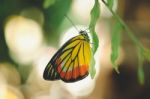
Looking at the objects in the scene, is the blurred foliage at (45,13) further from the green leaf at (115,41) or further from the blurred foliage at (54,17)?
the green leaf at (115,41)

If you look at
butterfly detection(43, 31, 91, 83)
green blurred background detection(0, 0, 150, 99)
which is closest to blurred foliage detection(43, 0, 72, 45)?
green blurred background detection(0, 0, 150, 99)

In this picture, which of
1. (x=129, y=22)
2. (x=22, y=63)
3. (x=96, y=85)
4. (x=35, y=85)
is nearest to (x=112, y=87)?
(x=96, y=85)

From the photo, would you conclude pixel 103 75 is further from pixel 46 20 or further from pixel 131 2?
pixel 46 20

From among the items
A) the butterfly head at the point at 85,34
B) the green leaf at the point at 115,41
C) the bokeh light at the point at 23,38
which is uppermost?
the bokeh light at the point at 23,38

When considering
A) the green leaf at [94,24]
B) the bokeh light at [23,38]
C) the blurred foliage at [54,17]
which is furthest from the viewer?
the bokeh light at [23,38]

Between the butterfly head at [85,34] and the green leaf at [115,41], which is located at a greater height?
the butterfly head at [85,34]

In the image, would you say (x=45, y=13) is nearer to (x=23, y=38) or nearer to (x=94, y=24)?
(x=23, y=38)

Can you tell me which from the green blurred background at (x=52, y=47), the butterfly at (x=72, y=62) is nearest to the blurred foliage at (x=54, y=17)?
the green blurred background at (x=52, y=47)

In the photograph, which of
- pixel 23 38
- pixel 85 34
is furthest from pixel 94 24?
pixel 23 38

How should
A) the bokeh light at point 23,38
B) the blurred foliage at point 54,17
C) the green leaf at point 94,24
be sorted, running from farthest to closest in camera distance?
the bokeh light at point 23,38
the blurred foliage at point 54,17
the green leaf at point 94,24
